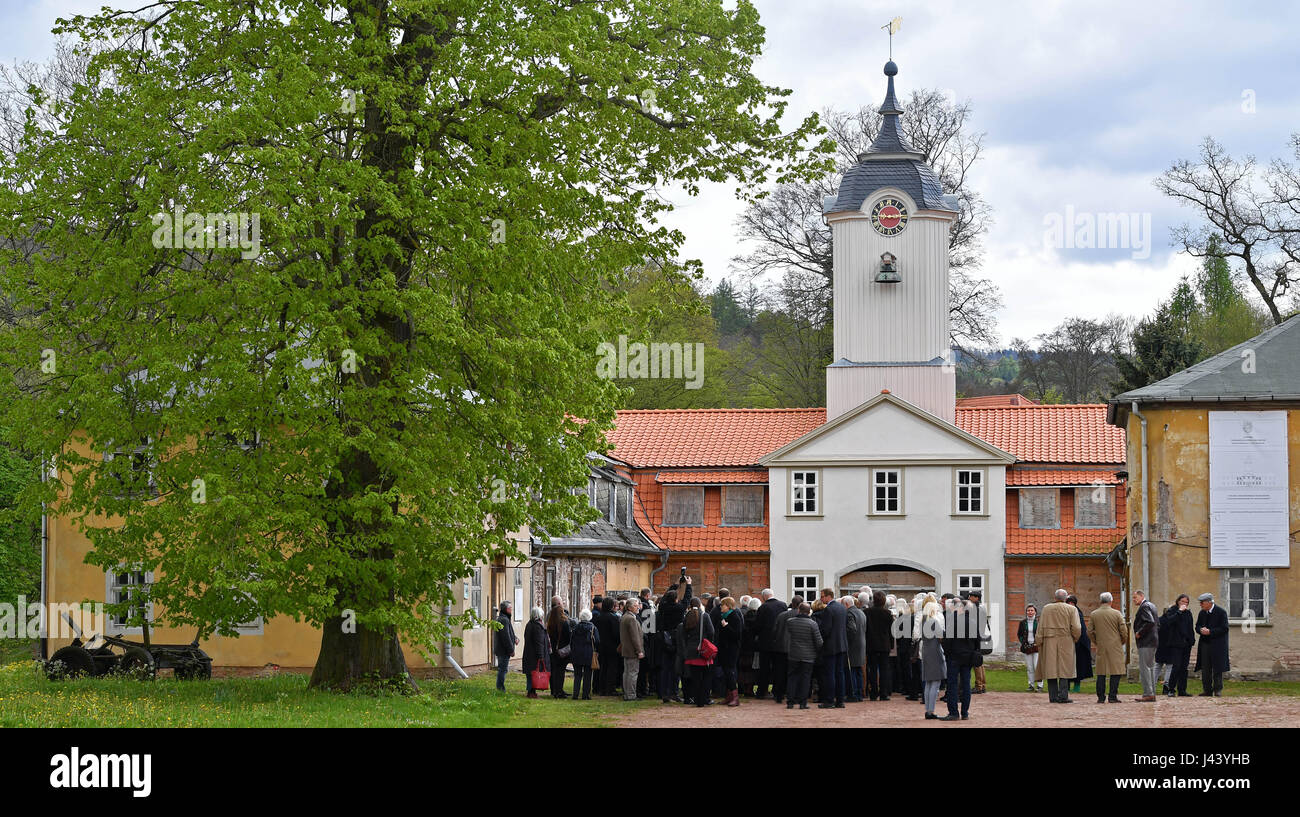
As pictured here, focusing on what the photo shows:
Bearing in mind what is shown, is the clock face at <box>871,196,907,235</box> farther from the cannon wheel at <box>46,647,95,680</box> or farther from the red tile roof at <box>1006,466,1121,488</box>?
the cannon wheel at <box>46,647,95,680</box>

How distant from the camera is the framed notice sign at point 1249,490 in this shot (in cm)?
2673

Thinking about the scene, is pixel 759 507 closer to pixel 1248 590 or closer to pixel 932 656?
pixel 1248 590

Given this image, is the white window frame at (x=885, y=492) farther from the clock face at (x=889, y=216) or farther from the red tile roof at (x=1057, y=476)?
the clock face at (x=889, y=216)

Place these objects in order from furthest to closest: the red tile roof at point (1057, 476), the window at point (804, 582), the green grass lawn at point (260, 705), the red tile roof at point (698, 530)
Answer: the red tile roof at point (698, 530) < the window at point (804, 582) < the red tile roof at point (1057, 476) < the green grass lawn at point (260, 705)

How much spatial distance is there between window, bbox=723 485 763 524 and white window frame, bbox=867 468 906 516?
9.64ft

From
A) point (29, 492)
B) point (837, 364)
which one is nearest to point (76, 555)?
point (29, 492)

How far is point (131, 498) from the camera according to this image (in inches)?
688

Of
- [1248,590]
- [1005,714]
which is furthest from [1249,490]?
[1005,714]

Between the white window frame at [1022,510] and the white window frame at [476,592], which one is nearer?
the white window frame at [476,592]

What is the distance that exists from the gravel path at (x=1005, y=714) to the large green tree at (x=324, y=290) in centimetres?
315

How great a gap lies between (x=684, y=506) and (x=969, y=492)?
24.0 feet

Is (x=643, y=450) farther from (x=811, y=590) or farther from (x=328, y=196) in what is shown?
(x=328, y=196)

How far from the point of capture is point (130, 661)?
69.5 ft

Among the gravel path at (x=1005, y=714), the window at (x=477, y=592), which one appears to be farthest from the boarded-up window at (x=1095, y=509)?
the window at (x=477, y=592)
